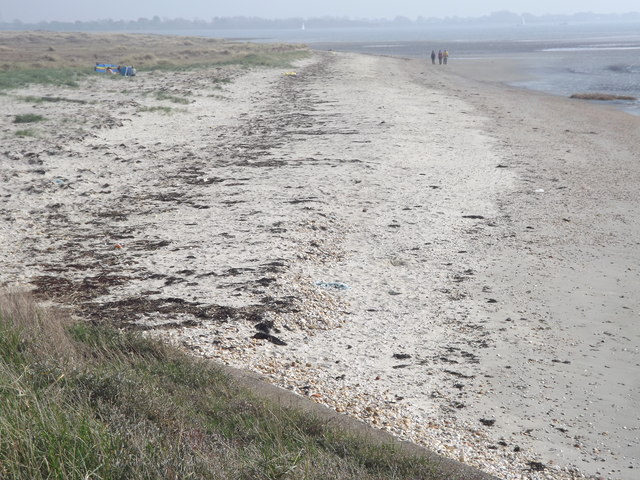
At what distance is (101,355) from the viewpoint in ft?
15.6

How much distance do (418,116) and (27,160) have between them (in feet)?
35.4

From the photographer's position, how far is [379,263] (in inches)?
322

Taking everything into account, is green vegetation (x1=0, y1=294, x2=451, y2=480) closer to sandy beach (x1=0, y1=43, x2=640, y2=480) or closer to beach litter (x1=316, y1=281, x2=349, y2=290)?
sandy beach (x1=0, y1=43, x2=640, y2=480)

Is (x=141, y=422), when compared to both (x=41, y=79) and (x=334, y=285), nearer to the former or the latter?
(x=334, y=285)

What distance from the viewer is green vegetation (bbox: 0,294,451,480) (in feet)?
10.5

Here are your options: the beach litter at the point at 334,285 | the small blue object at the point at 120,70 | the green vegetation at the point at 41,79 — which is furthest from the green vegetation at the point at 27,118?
the small blue object at the point at 120,70

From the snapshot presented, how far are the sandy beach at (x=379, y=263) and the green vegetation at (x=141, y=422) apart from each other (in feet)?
2.81

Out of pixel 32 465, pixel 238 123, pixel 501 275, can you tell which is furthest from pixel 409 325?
pixel 238 123

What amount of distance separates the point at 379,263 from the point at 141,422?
4886mm

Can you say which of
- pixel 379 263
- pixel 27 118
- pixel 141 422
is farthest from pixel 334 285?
pixel 27 118

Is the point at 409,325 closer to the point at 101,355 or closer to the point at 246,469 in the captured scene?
the point at 101,355

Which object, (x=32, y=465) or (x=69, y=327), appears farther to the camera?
(x=69, y=327)

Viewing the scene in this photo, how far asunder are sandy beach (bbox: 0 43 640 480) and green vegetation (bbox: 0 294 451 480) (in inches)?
33.8

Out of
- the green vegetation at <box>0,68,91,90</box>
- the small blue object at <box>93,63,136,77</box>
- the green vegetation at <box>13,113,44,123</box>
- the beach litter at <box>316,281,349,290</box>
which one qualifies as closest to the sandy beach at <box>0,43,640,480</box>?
the beach litter at <box>316,281,349,290</box>
